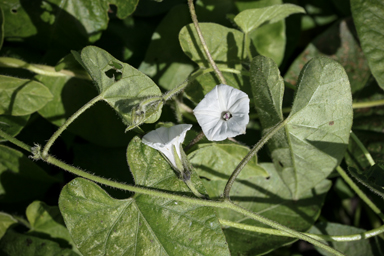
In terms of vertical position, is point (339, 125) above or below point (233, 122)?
below

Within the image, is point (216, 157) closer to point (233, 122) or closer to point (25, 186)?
point (233, 122)

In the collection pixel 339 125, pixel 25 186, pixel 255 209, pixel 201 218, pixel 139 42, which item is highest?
pixel 139 42

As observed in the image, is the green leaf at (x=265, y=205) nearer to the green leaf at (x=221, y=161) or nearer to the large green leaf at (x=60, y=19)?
the green leaf at (x=221, y=161)

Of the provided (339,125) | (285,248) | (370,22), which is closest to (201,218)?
(339,125)

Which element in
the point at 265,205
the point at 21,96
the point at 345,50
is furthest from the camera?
the point at 345,50

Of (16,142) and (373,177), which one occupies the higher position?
(16,142)

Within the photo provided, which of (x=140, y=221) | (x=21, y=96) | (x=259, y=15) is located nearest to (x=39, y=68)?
(x=21, y=96)

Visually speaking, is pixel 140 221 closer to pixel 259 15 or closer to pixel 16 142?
pixel 16 142
